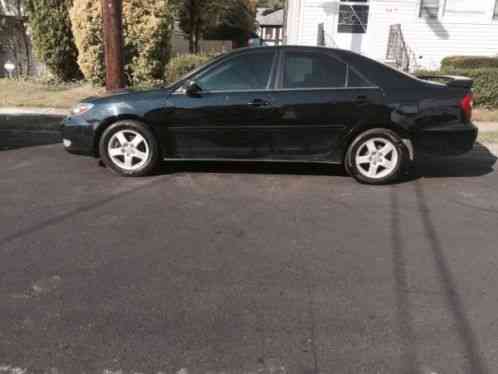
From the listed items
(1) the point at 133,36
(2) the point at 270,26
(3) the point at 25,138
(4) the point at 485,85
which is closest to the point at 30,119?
(3) the point at 25,138

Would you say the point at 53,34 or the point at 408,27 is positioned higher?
the point at 408,27

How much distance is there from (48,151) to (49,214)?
3.09 metres

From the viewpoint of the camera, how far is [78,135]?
19.9ft

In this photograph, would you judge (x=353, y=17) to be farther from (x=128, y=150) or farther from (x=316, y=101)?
(x=128, y=150)

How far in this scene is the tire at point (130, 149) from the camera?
5.97 meters

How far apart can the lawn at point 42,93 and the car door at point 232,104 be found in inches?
241

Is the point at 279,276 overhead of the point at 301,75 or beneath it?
beneath

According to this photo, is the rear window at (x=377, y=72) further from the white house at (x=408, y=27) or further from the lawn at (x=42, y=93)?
the white house at (x=408, y=27)

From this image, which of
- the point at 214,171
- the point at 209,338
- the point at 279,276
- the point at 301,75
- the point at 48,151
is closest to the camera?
the point at 209,338

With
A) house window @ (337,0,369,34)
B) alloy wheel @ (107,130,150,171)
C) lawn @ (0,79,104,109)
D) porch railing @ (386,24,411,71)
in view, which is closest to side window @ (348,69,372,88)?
alloy wheel @ (107,130,150,171)

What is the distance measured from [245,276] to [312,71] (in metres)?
3.13

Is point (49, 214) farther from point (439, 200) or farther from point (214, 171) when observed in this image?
point (439, 200)

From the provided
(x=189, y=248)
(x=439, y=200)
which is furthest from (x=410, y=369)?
(x=439, y=200)

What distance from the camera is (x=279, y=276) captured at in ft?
11.8
